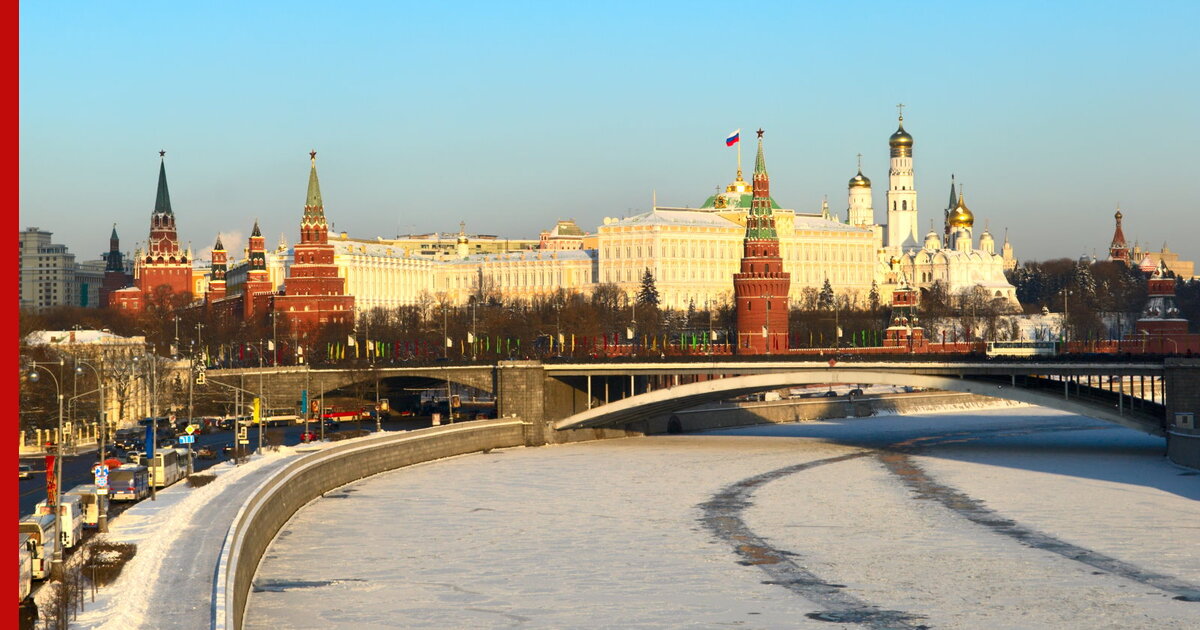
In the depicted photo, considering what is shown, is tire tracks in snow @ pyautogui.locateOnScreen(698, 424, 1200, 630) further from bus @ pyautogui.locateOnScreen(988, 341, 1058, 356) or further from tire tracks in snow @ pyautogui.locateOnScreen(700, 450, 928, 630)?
bus @ pyautogui.locateOnScreen(988, 341, 1058, 356)

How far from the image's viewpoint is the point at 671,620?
30875 millimetres

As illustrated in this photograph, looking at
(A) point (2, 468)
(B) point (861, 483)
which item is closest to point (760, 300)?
(B) point (861, 483)

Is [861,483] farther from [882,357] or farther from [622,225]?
[622,225]

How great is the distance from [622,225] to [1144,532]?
145 metres

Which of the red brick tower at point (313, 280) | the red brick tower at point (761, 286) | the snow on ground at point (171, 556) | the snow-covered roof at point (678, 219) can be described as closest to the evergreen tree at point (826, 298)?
the snow-covered roof at point (678, 219)

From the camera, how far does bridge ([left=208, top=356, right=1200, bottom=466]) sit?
214 ft

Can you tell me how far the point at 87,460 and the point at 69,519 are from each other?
28.5 m

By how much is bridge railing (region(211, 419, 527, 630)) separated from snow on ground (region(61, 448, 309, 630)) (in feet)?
1.11

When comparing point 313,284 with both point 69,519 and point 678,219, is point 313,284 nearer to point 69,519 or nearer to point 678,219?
point 678,219

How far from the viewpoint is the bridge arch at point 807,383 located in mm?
65500

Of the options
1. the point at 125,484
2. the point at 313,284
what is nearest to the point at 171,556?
the point at 125,484

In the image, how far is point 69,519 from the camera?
3231cm

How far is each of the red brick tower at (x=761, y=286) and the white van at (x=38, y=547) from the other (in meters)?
87.4

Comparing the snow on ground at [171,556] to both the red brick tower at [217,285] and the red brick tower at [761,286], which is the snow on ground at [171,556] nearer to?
the red brick tower at [761,286]
